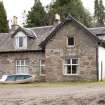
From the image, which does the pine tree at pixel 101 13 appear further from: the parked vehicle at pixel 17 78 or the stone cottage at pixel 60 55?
the parked vehicle at pixel 17 78

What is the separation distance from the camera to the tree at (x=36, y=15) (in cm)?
7288

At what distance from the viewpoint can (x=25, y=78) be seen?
38344mm

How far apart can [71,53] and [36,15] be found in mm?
35242

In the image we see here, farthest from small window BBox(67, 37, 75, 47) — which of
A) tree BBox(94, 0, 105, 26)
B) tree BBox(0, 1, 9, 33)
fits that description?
tree BBox(94, 0, 105, 26)

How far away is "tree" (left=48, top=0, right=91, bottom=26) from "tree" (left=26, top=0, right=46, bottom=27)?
2.27 metres

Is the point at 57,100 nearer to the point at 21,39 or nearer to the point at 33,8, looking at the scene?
the point at 21,39

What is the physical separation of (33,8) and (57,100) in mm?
58256

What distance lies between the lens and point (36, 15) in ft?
239

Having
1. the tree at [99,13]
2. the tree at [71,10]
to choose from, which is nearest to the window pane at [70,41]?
the tree at [71,10]

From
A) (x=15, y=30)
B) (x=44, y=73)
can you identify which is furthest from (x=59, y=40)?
(x=15, y=30)

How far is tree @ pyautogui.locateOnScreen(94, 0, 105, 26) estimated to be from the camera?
8695 cm

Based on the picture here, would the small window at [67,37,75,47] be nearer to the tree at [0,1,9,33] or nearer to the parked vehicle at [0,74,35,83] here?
the parked vehicle at [0,74,35,83]

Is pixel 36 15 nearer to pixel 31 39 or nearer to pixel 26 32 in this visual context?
pixel 31 39

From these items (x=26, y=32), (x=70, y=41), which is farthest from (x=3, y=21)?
(x=70, y=41)
